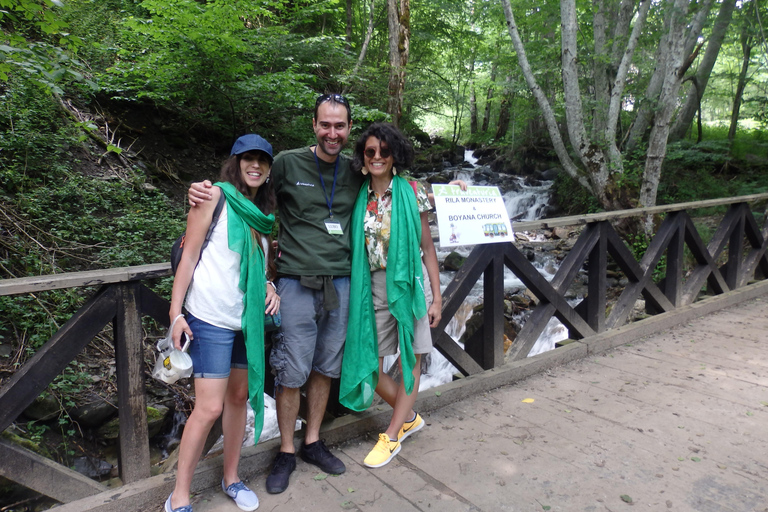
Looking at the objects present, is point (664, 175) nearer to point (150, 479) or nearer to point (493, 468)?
point (493, 468)

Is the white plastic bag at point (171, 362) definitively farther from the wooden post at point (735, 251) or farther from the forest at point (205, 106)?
the wooden post at point (735, 251)

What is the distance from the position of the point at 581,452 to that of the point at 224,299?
210cm

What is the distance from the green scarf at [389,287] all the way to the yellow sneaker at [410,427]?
423 millimetres

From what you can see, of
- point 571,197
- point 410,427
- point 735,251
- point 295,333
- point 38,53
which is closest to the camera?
point 295,333

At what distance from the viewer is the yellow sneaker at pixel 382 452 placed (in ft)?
8.75

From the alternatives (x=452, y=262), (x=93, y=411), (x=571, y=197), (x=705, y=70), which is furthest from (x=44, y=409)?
(x=705, y=70)

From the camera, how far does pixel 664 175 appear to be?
486 inches

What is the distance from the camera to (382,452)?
2.71 metres

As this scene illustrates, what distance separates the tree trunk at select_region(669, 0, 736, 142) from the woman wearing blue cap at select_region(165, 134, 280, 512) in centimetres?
1122

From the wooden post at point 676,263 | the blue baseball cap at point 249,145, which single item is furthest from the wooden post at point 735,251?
the blue baseball cap at point 249,145

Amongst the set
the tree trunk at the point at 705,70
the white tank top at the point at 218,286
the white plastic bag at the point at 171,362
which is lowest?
the white plastic bag at the point at 171,362

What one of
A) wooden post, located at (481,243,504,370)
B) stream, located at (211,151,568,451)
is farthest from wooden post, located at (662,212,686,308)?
wooden post, located at (481,243,504,370)

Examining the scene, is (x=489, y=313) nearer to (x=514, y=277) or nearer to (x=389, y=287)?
(x=389, y=287)

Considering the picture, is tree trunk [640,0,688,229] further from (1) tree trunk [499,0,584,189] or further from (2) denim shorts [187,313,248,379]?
(2) denim shorts [187,313,248,379]
